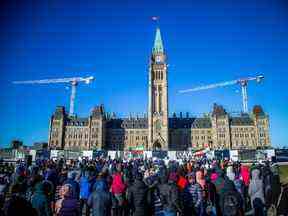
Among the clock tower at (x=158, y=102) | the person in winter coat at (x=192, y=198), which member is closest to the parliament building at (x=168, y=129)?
the clock tower at (x=158, y=102)

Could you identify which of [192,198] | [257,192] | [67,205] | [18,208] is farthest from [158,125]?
[18,208]

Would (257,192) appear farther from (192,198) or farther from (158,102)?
(158,102)

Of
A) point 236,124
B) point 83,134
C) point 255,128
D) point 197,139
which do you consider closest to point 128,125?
point 83,134

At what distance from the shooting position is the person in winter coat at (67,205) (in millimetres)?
6273

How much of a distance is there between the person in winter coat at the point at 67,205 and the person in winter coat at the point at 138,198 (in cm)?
202

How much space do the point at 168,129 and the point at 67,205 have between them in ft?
356

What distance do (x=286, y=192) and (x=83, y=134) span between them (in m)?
119

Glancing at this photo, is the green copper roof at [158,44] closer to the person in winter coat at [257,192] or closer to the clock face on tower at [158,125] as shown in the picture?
the clock face on tower at [158,125]

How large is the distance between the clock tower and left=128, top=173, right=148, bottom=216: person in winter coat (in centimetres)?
9586

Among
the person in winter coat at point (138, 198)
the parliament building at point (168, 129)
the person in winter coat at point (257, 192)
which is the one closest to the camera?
the person in winter coat at point (138, 198)

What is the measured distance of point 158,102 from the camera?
112750 mm

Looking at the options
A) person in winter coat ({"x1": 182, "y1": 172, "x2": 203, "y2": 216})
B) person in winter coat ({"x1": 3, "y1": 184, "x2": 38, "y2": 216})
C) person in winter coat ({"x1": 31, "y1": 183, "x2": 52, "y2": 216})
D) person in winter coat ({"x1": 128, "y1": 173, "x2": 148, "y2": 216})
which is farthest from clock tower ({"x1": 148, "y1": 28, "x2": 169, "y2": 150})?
person in winter coat ({"x1": 3, "y1": 184, "x2": 38, "y2": 216})

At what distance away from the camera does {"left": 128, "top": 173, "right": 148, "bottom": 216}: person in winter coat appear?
308 inches

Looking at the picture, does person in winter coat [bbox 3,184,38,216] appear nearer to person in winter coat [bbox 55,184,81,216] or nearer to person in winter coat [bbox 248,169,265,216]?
person in winter coat [bbox 55,184,81,216]
